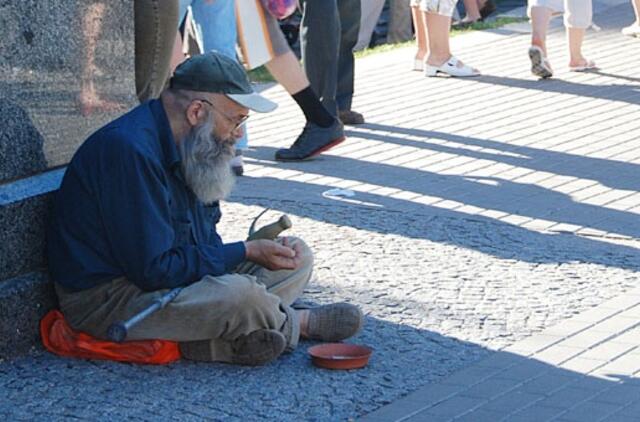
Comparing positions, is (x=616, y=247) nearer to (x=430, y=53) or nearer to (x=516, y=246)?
(x=516, y=246)

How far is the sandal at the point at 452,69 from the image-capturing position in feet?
35.0

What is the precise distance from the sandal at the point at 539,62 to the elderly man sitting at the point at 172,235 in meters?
5.61

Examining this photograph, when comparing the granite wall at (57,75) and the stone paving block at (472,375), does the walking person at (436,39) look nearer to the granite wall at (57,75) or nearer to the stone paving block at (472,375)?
the granite wall at (57,75)

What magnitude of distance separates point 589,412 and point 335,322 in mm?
1039

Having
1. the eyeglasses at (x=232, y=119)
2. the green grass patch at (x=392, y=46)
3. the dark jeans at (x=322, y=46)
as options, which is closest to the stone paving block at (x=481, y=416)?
the eyeglasses at (x=232, y=119)

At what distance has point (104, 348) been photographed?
5.11 m

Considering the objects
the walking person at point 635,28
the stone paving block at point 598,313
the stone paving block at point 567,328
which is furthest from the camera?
the walking person at point 635,28

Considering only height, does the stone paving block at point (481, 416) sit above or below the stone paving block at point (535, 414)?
above

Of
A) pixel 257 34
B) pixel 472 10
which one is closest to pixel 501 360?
pixel 257 34

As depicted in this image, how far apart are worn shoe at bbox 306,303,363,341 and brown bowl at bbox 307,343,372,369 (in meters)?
0.08

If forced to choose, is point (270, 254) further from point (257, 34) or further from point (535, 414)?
point (257, 34)

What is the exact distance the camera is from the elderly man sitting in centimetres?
483

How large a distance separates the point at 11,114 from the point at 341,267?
175cm

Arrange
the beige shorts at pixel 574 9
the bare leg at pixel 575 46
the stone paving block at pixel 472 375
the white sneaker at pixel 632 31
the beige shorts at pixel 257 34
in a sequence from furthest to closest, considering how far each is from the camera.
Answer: the white sneaker at pixel 632 31 → the bare leg at pixel 575 46 → the beige shorts at pixel 574 9 → the beige shorts at pixel 257 34 → the stone paving block at pixel 472 375
